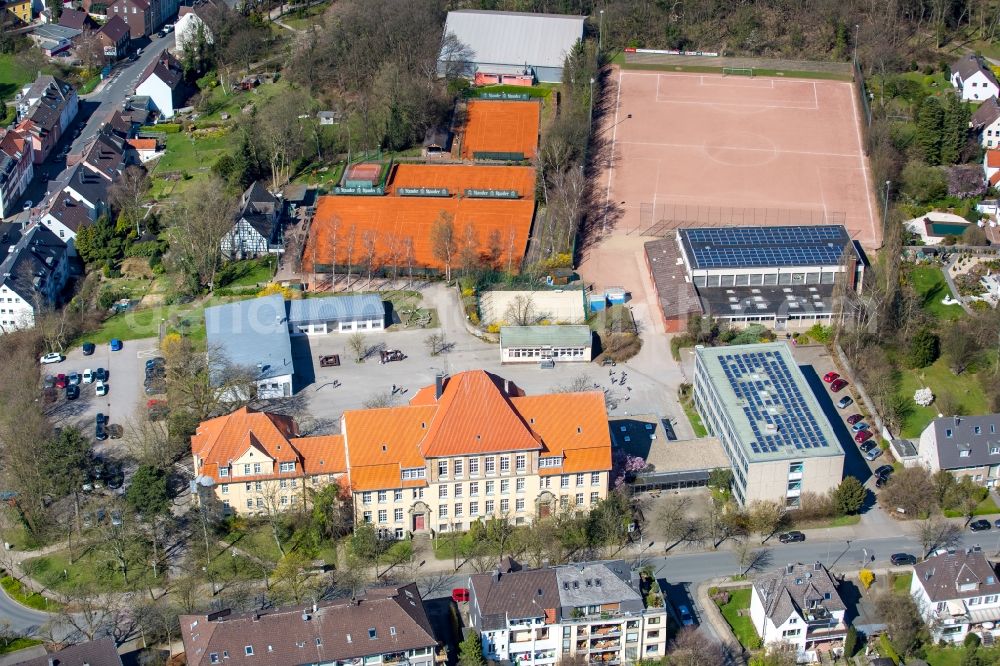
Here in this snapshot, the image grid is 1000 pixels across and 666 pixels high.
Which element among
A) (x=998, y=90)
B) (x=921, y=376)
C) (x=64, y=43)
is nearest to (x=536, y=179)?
(x=921, y=376)

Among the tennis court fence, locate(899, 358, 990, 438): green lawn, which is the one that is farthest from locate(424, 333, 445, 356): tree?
locate(899, 358, 990, 438): green lawn

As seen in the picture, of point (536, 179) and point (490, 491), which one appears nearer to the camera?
point (490, 491)

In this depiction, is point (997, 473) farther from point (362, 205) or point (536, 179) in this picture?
point (362, 205)

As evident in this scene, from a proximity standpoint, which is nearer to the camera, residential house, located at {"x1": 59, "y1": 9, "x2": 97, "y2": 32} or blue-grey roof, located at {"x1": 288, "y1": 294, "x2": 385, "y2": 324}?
blue-grey roof, located at {"x1": 288, "y1": 294, "x2": 385, "y2": 324}

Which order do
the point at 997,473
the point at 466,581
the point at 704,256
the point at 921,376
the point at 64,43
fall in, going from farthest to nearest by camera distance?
the point at 64,43 → the point at 704,256 → the point at 921,376 → the point at 997,473 → the point at 466,581

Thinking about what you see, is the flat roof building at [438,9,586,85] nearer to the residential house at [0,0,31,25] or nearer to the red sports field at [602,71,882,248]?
the red sports field at [602,71,882,248]
